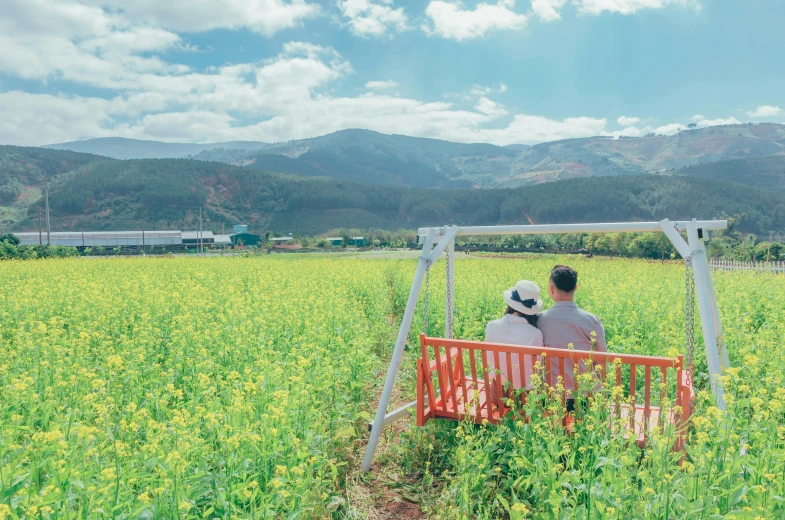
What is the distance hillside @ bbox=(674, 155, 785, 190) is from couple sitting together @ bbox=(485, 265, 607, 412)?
173291 mm

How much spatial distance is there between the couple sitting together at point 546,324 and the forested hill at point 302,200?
3863 inches

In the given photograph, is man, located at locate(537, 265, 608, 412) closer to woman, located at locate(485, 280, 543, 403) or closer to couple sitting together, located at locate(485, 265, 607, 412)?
couple sitting together, located at locate(485, 265, 607, 412)

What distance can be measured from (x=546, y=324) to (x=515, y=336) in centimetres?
30

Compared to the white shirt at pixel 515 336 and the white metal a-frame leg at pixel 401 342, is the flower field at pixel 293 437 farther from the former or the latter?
the white shirt at pixel 515 336

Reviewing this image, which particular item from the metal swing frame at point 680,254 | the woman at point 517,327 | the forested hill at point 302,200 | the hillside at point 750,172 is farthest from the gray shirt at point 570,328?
the hillside at point 750,172

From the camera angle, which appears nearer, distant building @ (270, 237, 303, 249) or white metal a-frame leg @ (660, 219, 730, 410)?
white metal a-frame leg @ (660, 219, 730, 410)

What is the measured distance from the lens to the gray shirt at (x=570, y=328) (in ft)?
15.0

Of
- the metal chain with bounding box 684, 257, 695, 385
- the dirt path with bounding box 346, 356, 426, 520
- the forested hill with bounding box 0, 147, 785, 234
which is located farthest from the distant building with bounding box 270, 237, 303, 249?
the metal chain with bounding box 684, 257, 695, 385

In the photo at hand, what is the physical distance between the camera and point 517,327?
186 inches

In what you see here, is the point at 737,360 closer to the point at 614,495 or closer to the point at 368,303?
the point at 614,495

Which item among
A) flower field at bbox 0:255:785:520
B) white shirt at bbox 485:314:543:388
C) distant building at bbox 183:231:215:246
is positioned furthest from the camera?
distant building at bbox 183:231:215:246

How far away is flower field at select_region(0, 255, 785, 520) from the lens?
274 cm

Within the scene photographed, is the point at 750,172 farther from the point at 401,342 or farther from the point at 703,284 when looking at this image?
the point at 401,342

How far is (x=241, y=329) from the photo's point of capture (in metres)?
7.02
